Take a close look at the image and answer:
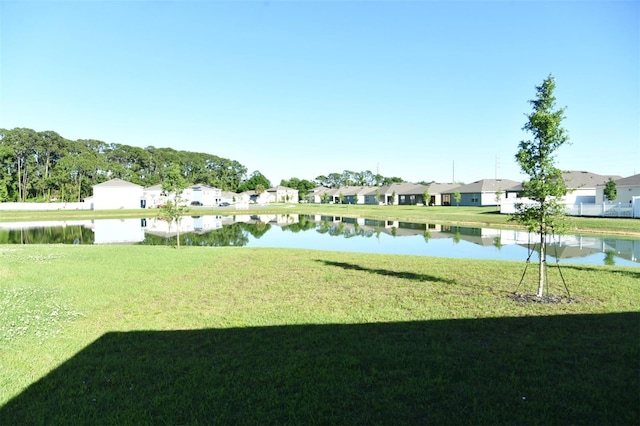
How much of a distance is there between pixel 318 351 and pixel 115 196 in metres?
74.1

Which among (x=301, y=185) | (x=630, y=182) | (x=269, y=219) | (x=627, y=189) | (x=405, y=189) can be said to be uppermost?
(x=301, y=185)

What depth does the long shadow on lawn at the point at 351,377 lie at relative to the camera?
404cm

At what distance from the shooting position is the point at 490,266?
44.1ft

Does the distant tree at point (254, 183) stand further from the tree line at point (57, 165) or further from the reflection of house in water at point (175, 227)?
the reflection of house in water at point (175, 227)

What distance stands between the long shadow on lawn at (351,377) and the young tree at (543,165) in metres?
3.07

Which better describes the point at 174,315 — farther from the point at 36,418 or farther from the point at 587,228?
the point at 587,228

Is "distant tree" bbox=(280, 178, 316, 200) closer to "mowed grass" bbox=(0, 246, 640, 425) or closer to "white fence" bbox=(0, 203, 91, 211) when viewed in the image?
"white fence" bbox=(0, 203, 91, 211)

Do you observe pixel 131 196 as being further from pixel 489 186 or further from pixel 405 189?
pixel 489 186

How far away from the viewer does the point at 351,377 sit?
4.86m

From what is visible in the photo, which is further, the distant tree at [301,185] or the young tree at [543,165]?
the distant tree at [301,185]

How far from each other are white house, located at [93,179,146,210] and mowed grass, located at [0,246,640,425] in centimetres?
6527

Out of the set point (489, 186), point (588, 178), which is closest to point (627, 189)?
point (588, 178)

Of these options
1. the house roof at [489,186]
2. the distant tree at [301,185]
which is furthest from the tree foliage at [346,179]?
the house roof at [489,186]

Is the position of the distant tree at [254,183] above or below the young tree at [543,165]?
above
